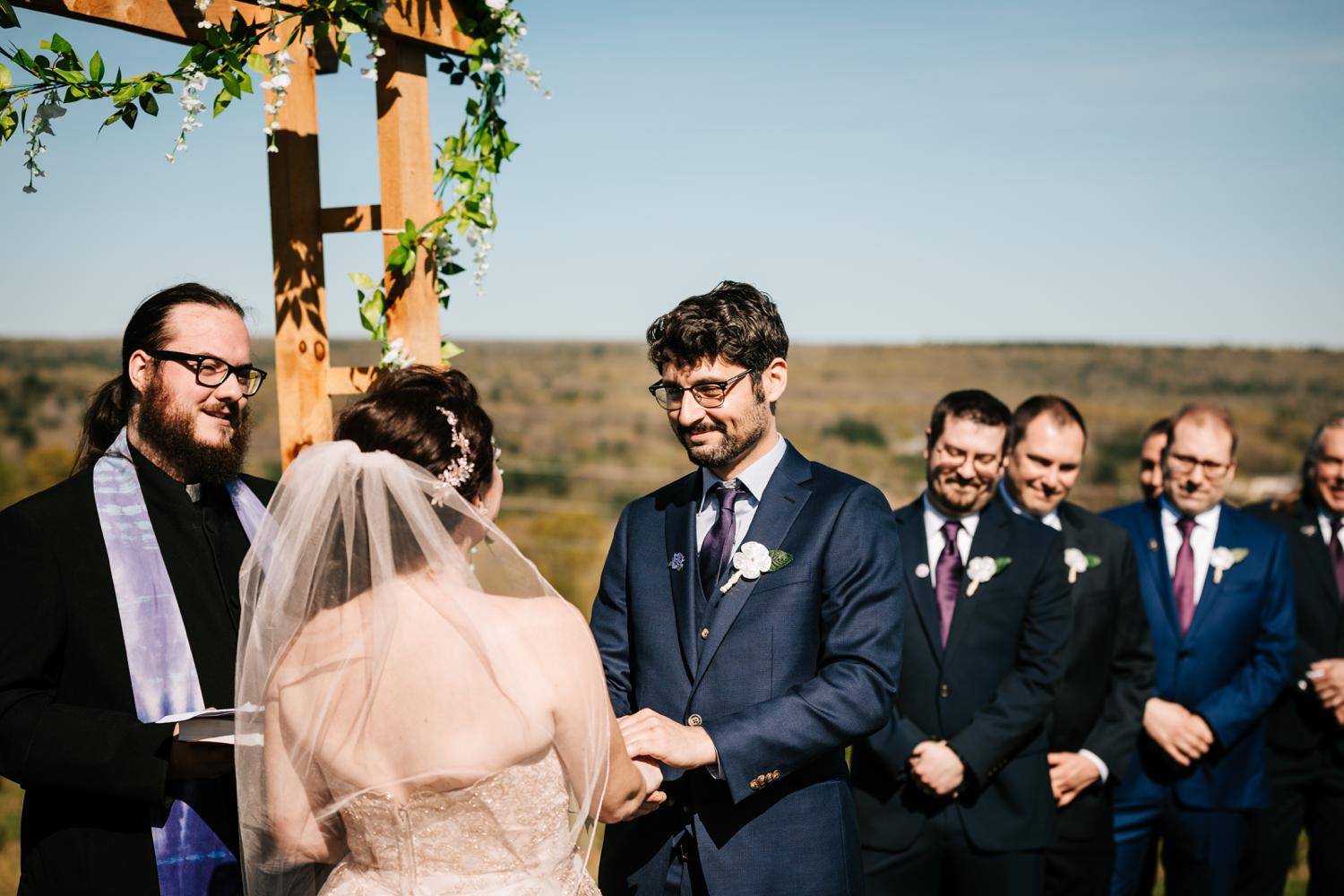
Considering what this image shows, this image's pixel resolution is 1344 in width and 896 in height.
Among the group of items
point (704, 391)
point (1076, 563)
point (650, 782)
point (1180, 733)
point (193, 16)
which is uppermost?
point (193, 16)

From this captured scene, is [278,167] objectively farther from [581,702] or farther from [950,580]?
[950,580]

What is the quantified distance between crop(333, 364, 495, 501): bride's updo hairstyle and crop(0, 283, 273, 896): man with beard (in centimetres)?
83

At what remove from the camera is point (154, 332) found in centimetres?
313

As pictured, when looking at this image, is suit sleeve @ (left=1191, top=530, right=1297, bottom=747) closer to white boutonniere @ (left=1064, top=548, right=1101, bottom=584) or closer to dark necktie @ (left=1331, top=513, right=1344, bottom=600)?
dark necktie @ (left=1331, top=513, right=1344, bottom=600)

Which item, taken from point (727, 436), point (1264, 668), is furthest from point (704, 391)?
point (1264, 668)

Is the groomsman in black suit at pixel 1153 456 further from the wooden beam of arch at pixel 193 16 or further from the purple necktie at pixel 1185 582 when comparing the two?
the wooden beam of arch at pixel 193 16

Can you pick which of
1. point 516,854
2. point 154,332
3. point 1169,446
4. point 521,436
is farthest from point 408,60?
point 521,436

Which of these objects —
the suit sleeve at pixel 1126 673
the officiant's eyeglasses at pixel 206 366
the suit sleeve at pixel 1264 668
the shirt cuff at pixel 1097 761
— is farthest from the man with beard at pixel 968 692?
the officiant's eyeglasses at pixel 206 366

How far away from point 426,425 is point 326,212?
4.50 feet

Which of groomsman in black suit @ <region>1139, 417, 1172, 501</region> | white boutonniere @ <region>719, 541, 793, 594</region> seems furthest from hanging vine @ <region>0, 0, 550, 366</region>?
groomsman in black suit @ <region>1139, 417, 1172, 501</region>

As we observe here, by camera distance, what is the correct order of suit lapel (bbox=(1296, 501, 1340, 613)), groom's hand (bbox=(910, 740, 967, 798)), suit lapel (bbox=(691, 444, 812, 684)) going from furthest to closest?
suit lapel (bbox=(1296, 501, 1340, 613)) → groom's hand (bbox=(910, 740, 967, 798)) → suit lapel (bbox=(691, 444, 812, 684))

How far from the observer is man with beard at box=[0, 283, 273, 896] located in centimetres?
274

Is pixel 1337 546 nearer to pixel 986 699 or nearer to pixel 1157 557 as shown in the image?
pixel 1157 557

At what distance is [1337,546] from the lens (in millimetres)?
5441
